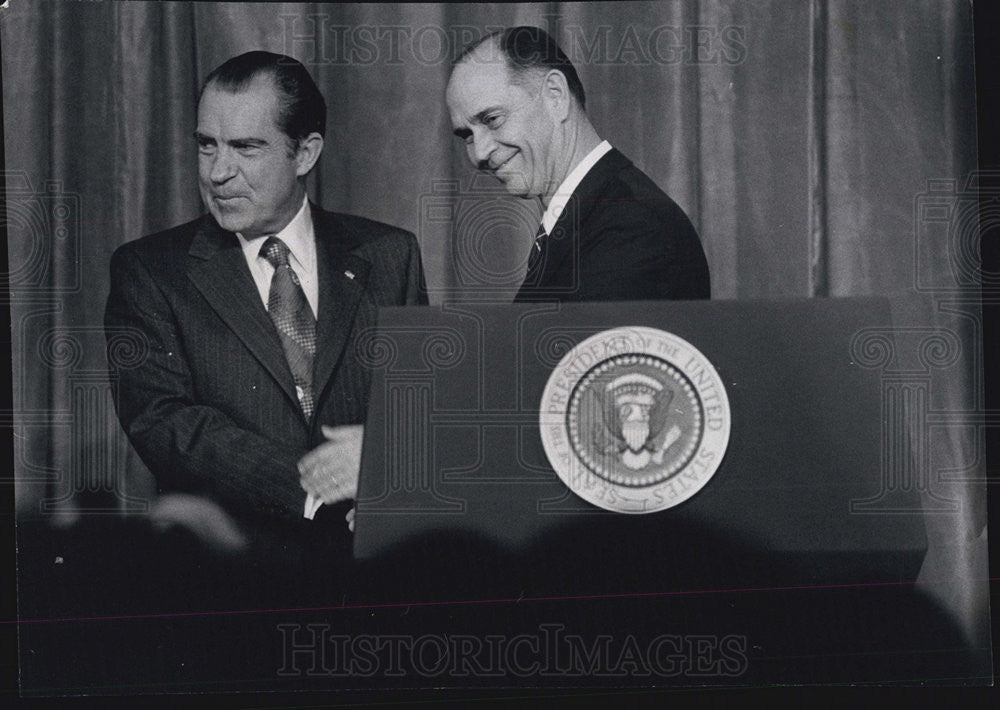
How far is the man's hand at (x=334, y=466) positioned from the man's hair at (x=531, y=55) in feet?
1.98

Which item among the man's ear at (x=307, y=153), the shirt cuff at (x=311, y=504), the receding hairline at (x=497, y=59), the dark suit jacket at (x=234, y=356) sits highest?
the receding hairline at (x=497, y=59)

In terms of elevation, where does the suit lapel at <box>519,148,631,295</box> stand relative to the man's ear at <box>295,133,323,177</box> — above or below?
below

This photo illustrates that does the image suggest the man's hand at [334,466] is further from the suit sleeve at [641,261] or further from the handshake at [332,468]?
the suit sleeve at [641,261]

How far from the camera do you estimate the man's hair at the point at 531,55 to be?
1.64 metres

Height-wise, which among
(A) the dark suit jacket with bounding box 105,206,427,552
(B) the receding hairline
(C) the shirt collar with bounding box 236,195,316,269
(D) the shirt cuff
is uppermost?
(B) the receding hairline

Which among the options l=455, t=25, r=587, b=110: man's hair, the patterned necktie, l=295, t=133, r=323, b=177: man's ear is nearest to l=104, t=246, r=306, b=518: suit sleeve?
the patterned necktie

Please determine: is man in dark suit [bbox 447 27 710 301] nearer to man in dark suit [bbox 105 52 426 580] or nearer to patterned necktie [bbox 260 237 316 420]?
man in dark suit [bbox 105 52 426 580]

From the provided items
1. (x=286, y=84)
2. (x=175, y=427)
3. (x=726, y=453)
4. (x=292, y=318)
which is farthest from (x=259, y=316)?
(x=726, y=453)

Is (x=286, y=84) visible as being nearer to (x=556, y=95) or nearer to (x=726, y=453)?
(x=556, y=95)

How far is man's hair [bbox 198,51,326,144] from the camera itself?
1.63m

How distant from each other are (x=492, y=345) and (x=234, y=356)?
0.40 meters

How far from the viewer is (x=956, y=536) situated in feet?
5.48

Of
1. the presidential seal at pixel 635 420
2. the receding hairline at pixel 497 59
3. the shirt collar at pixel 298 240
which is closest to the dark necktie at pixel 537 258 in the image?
the presidential seal at pixel 635 420

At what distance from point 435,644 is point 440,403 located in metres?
0.37
